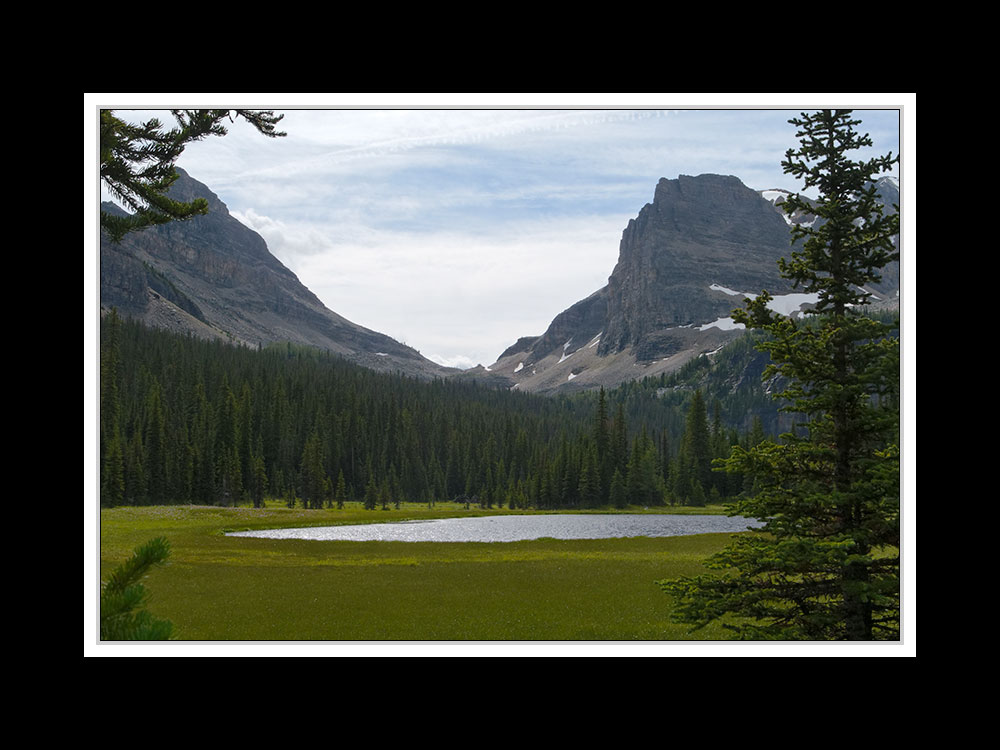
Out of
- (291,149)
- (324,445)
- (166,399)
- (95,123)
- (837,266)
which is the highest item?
(291,149)

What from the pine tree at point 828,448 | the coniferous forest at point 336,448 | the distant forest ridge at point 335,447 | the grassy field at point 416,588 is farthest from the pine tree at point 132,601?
the distant forest ridge at point 335,447

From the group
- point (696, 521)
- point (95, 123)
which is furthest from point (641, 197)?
point (696, 521)

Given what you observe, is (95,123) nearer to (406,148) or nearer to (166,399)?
(406,148)

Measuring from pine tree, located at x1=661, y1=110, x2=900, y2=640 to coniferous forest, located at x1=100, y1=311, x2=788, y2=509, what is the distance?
54825mm

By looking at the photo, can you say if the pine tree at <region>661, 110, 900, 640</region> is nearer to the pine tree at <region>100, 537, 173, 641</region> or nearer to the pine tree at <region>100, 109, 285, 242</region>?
the pine tree at <region>100, 109, 285, 242</region>

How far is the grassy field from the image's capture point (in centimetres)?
2192

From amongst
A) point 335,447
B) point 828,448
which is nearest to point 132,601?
point 828,448

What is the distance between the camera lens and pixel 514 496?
120 m

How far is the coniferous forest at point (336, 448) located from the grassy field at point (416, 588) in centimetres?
2726

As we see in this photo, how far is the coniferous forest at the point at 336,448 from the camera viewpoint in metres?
87.1

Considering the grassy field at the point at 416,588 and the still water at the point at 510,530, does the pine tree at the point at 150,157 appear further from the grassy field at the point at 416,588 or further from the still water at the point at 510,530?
the still water at the point at 510,530

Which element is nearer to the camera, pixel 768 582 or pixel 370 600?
pixel 768 582

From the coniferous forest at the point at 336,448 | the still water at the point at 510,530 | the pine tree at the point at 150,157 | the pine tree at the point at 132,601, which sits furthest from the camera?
the coniferous forest at the point at 336,448
